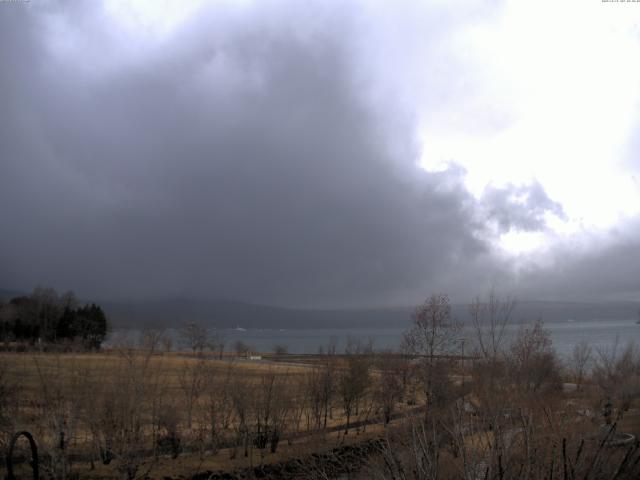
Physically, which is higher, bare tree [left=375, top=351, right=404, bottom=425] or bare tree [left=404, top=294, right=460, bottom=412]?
bare tree [left=404, top=294, right=460, bottom=412]

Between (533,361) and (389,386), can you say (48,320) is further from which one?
(533,361)

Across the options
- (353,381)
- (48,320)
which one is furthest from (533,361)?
(48,320)

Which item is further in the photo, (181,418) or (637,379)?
(637,379)

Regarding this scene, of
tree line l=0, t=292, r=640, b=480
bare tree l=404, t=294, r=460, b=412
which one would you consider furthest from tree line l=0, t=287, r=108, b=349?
bare tree l=404, t=294, r=460, b=412

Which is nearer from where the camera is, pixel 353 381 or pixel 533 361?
pixel 533 361

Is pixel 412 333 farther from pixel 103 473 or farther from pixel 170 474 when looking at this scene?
pixel 103 473

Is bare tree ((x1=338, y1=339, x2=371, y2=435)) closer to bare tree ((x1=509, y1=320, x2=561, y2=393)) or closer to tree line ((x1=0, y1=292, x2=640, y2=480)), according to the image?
tree line ((x1=0, y1=292, x2=640, y2=480))

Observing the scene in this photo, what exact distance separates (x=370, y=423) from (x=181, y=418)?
17.9 m

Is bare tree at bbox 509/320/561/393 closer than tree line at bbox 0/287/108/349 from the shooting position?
Yes

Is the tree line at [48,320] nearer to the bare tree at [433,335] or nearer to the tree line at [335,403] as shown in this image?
the tree line at [335,403]

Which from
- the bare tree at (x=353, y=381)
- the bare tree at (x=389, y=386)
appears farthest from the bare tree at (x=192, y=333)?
the bare tree at (x=389, y=386)

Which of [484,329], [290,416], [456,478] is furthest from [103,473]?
[484,329]

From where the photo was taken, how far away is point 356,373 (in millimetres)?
50812

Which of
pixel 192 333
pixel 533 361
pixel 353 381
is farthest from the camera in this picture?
pixel 192 333
